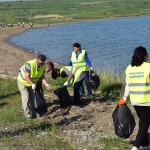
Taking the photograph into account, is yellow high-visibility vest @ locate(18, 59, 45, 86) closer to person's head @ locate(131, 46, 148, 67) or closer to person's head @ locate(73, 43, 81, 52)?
person's head @ locate(73, 43, 81, 52)

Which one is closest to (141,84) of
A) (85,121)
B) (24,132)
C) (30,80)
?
(85,121)

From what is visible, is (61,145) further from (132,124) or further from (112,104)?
(112,104)

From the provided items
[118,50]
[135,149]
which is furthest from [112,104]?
[118,50]

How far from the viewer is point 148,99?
6.94 meters

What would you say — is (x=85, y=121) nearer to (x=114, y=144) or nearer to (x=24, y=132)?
(x=24, y=132)

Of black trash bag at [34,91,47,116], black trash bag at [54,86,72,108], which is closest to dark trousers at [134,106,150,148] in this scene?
black trash bag at [34,91,47,116]

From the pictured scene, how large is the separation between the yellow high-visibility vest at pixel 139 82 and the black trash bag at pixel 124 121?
47 centimetres

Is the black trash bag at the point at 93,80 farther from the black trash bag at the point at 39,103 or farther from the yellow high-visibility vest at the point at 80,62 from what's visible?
the black trash bag at the point at 39,103

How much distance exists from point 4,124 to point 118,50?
91.8 ft

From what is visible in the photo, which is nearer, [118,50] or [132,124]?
[132,124]

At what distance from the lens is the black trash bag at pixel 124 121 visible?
7.46 meters

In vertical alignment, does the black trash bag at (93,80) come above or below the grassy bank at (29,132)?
above

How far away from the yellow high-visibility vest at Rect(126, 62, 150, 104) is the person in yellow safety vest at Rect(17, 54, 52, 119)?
9.45ft

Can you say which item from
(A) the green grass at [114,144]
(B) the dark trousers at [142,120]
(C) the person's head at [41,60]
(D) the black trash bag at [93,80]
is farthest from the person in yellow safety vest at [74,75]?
(B) the dark trousers at [142,120]
